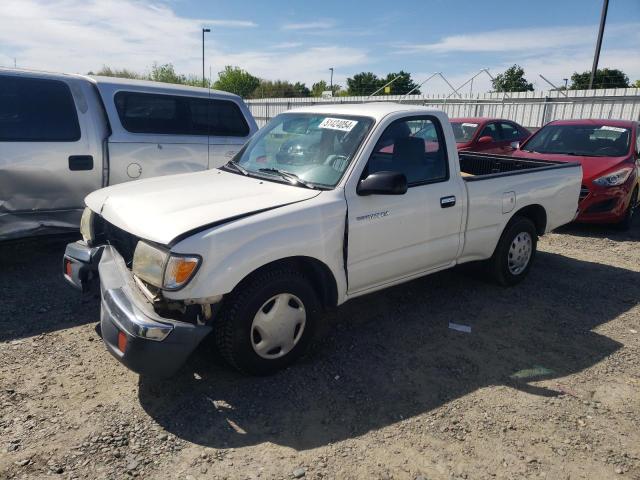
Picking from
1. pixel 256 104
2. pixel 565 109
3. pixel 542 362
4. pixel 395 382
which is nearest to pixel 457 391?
pixel 395 382

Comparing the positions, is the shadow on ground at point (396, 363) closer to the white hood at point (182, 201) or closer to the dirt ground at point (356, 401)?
the dirt ground at point (356, 401)

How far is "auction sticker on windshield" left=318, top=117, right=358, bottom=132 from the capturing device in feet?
12.7

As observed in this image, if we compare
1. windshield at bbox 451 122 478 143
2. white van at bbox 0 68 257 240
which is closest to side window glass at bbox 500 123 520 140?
windshield at bbox 451 122 478 143

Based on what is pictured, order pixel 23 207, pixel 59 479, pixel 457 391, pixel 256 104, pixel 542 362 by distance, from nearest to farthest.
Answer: pixel 59 479 < pixel 457 391 < pixel 542 362 < pixel 23 207 < pixel 256 104

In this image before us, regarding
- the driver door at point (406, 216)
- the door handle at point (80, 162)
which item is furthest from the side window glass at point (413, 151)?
the door handle at point (80, 162)

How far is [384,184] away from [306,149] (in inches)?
32.2

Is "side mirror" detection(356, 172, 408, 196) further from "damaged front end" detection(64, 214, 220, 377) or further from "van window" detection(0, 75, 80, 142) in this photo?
"van window" detection(0, 75, 80, 142)

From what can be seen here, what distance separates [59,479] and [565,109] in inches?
710

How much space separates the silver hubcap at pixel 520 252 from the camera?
5.18 m

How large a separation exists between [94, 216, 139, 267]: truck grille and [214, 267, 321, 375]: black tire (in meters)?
0.79

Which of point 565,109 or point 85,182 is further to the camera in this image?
point 565,109

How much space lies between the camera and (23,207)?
198 inches

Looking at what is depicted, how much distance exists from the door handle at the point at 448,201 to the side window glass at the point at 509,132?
8586mm

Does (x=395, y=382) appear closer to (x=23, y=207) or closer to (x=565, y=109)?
(x=23, y=207)
